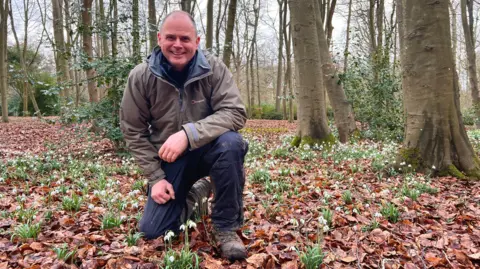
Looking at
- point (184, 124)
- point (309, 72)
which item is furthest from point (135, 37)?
point (184, 124)

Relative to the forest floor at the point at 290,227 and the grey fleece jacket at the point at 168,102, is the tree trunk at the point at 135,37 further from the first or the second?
the grey fleece jacket at the point at 168,102

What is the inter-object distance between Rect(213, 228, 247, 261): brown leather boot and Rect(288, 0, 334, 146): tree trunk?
498 centimetres

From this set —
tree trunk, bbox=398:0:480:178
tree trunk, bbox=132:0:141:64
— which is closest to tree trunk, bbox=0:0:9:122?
tree trunk, bbox=132:0:141:64

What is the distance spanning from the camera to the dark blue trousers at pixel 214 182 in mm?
2461

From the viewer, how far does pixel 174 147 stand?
93.1 inches

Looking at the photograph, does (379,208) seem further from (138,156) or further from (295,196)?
(138,156)

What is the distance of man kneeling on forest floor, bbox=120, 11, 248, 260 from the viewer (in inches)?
97.9

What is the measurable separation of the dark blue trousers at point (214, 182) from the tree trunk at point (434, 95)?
127 inches

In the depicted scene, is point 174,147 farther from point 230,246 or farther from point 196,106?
point 230,246

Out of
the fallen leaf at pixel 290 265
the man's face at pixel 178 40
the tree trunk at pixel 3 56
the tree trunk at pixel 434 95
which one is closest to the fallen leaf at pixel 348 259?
the fallen leaf at pixel 290 265

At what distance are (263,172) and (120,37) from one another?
4684 mm

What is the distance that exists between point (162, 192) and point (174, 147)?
0.42 metres

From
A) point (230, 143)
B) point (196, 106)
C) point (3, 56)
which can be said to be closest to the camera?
point (230, 143)

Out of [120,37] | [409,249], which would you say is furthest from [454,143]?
[120,37]
